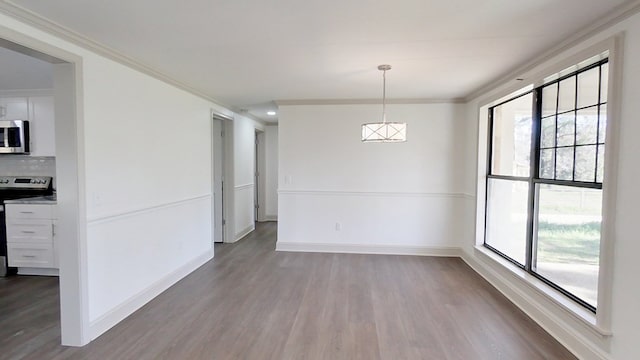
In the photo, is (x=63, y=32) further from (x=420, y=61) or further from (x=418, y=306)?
(x=418, y=306)

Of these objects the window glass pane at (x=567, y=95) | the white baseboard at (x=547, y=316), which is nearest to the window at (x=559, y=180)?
the window glass pane at (x=567, y=95)

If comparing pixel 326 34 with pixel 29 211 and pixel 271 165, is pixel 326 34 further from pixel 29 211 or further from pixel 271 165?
pixel 271 165

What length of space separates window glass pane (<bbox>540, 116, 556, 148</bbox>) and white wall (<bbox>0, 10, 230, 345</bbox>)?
12.6 ft

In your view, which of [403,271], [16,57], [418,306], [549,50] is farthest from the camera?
[403,271]

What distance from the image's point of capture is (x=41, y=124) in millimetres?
4367

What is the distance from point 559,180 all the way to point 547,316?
45.7 inches

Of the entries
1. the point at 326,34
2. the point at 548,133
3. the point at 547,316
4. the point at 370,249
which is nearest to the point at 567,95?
the point at 548,133

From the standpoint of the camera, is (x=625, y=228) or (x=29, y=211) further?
(x=29, y=211)

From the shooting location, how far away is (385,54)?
9.66 ft

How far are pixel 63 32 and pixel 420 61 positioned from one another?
9.47 feet

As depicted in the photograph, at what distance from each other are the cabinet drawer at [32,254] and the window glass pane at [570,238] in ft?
17.6

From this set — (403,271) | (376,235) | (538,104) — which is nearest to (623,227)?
(538,104)

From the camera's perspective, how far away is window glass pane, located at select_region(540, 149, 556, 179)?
2.99 meters

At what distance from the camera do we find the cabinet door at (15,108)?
4355mm
